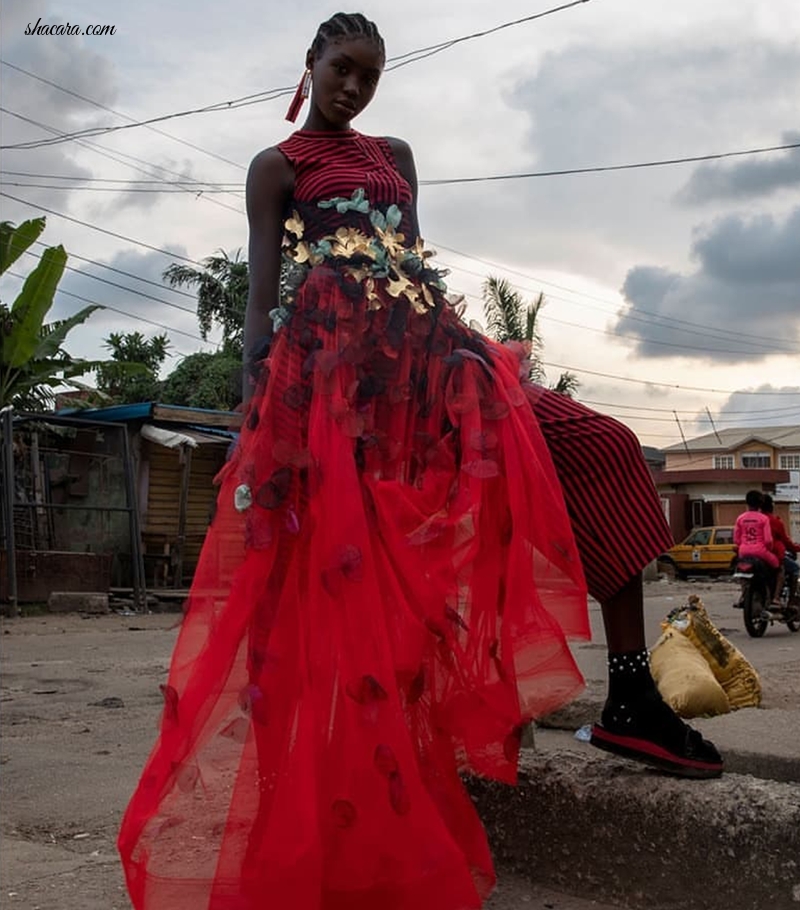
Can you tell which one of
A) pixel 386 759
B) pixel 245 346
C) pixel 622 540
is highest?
pixel 245 346

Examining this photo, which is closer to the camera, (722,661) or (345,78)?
(345,78)

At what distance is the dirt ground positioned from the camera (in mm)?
3021

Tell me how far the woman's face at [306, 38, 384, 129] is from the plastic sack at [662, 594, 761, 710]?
3034 millimetres

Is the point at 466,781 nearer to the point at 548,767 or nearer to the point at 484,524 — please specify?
the point at 548,767

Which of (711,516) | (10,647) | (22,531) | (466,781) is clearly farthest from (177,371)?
(466,781)

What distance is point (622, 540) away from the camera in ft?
7.95

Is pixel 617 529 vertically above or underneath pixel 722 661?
above

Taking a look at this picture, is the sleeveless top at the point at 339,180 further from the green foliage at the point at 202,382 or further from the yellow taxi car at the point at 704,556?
the yellow taxi car at the point at 704,556

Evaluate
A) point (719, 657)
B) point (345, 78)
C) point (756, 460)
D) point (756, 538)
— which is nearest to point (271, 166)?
point (345, 78)

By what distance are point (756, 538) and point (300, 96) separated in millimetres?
10914

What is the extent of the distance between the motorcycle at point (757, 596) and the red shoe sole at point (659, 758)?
10380 mm

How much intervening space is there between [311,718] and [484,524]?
50 centimetres

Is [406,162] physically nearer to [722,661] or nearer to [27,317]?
[722,661]

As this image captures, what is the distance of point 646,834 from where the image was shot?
8.30 feet
